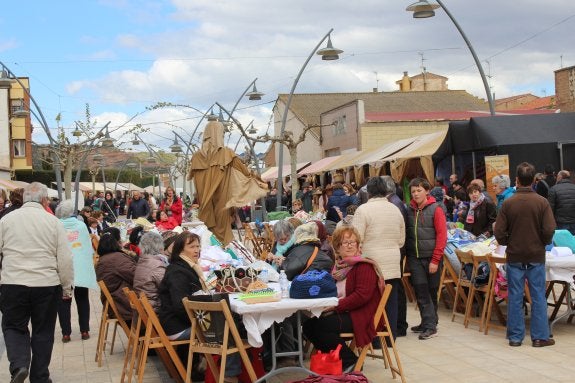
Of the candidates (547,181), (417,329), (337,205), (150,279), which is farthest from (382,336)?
(547,181)

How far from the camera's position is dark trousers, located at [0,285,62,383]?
649cm

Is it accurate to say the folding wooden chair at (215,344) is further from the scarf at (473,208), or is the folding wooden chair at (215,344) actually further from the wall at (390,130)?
the wall at (390,130)

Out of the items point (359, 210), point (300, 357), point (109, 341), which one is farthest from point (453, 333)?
point (109, 341)

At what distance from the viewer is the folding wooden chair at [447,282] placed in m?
9.70

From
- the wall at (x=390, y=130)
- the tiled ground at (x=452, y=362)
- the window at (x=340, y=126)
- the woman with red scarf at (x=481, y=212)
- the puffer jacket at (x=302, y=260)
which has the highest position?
the window at (x=340, y=126)

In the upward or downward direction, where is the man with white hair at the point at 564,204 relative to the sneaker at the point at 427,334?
upward

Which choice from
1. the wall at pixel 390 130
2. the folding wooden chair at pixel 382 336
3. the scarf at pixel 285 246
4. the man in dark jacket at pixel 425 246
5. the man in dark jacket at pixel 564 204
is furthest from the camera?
the wall at pixel 390 130

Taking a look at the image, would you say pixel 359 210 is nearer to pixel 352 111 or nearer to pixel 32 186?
pixel 32 186

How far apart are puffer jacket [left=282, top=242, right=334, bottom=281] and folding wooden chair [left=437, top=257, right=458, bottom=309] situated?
2596 millimetres

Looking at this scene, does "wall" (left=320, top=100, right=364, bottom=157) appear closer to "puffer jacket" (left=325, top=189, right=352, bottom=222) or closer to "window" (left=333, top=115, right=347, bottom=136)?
"window" (left=333, top=115, right=347, bottom=136)

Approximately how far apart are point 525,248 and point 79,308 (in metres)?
5.08

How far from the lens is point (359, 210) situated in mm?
8023

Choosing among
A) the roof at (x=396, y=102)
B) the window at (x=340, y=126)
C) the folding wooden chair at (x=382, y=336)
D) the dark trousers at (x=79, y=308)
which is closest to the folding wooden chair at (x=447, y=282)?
the folding wooden chair at (x=382, y=336)

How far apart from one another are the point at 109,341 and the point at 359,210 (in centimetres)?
349
